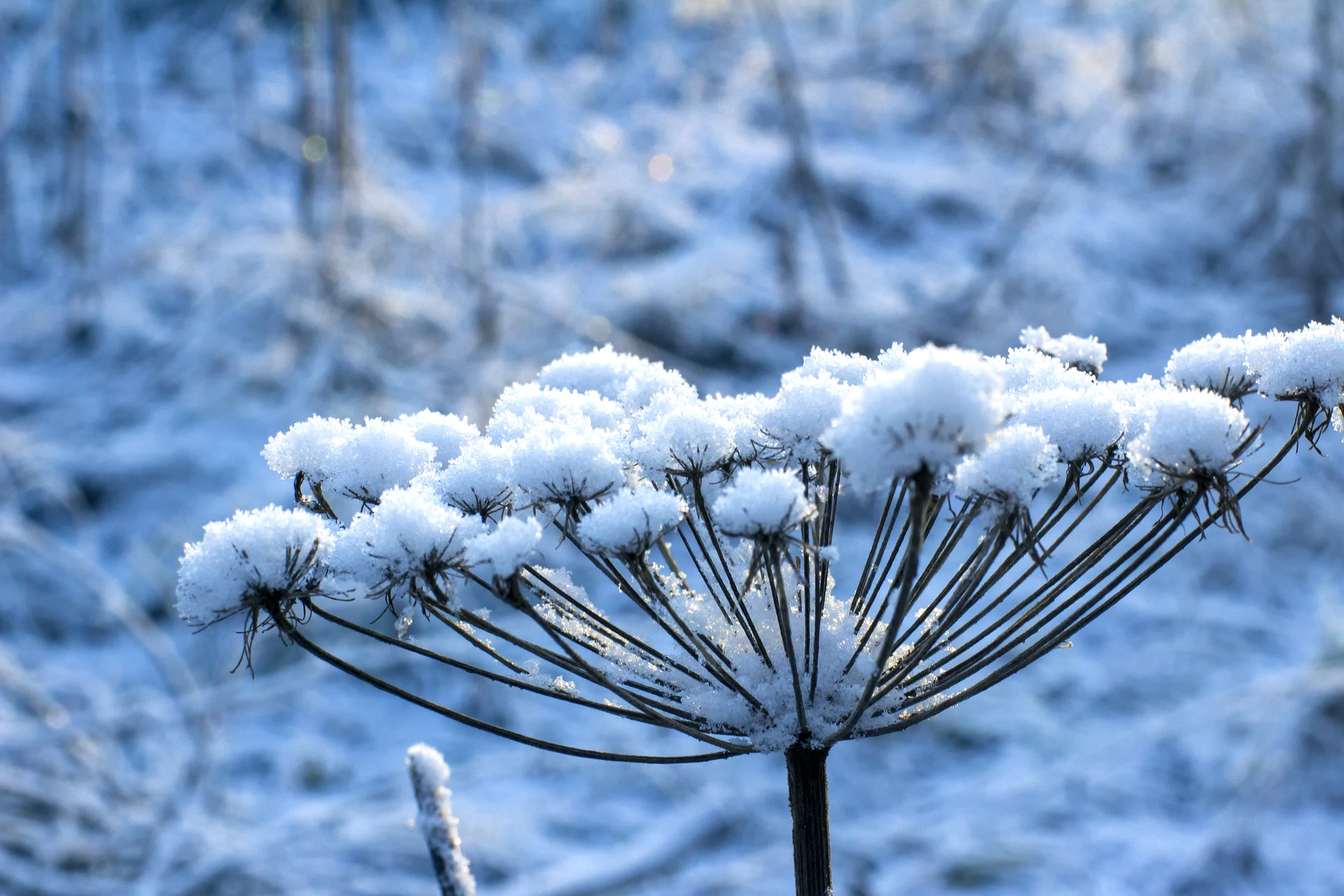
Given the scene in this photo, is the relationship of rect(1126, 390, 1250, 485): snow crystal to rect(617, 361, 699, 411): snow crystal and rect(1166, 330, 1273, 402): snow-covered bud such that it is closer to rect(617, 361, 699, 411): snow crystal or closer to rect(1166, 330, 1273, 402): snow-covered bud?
rect(1166, 330, 1273, 402): snow-covered bud

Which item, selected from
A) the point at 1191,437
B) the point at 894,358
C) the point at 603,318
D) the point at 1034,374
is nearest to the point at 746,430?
the point at 894,358

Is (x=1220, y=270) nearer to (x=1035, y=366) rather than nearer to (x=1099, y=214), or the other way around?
(x=1099, y=214)

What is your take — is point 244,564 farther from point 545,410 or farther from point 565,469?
point 545,410

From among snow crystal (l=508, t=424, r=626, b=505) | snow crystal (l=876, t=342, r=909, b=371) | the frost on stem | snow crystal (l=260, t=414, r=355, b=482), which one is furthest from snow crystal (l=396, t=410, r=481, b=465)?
snow crystal (l=876, t=342, r=909, b=371)

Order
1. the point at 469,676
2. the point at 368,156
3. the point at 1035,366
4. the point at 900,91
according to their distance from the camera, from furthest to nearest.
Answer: the point at 900,91 < the point at 368,156 < the point at 469,676 < the point at 1035,366

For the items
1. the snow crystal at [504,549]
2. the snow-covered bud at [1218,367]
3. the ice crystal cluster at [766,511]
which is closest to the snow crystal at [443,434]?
the ice crystal cluster at [766,511]

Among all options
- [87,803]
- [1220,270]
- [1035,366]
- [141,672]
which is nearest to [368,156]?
[141,672]

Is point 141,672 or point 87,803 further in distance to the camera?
point 141,672
